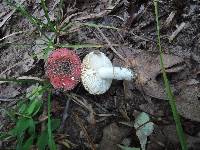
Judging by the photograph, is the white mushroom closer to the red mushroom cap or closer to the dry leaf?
the red mushroom cap

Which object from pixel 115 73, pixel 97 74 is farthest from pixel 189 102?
pixel 97 74

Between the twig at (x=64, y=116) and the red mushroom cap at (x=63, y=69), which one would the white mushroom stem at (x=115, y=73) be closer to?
the red mushroom cap at (x=63, y=69)

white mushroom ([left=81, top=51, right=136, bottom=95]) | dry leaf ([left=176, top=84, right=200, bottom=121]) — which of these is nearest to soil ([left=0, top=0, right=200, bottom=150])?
dry leaf ([left=176, top=84, right=200, bottom=121])

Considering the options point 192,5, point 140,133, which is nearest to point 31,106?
point 140,133

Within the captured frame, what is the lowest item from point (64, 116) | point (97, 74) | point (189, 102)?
point (64, 116)

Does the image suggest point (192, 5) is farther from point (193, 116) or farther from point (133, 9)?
point (193, 116)

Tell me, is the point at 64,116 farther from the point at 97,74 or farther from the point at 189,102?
the point at 189,102
